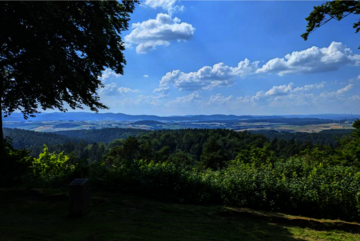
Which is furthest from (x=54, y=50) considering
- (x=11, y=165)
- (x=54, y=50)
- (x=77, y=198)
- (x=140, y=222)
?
(x=140, y=222)

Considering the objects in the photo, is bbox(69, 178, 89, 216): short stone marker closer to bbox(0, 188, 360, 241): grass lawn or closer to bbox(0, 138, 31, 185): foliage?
bbox(0, 188, 360, 241): grass lawn

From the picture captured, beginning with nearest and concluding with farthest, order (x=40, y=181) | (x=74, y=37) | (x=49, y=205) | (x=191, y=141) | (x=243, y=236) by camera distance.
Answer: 1. (x=243, y=236)
2. (x=49, y=205)
3. (x=40, y=181)
4. (x=74, y=37)
5. (x=191, y=141)

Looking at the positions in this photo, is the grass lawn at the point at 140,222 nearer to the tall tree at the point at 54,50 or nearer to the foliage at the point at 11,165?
the foliage at the point at 11,165

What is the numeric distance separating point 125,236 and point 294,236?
156 inches

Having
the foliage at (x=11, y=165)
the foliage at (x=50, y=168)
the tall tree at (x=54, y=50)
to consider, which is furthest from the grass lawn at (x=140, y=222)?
the tall tree at (x=54, y=50)

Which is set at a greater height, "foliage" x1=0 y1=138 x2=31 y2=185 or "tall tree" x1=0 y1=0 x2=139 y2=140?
"tall tree" x1=0 y1=0 x2=139 y2=140

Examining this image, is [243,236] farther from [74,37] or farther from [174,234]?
[74,37]

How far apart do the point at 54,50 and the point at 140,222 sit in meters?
6.73

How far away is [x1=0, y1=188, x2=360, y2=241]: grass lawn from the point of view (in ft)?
14.7

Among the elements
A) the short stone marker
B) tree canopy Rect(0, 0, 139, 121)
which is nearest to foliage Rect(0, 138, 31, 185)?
tree canopy Rect(0, 0, 139, 121)

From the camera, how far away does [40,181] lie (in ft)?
27.1

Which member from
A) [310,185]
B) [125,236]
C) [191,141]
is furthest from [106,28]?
[191,141]

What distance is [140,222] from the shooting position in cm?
549

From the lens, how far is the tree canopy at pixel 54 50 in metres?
8.10
